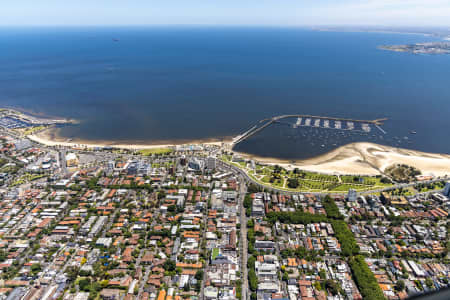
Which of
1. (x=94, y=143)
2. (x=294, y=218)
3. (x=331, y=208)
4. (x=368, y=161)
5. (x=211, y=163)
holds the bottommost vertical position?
(x=294, y=218)

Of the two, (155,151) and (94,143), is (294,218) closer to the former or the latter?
(155,151)

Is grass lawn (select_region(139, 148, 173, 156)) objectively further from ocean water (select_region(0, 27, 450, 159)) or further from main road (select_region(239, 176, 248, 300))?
main road (select_region(239, 176, 248, 300))

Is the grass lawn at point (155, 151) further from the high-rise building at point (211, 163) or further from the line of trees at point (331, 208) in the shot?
the line of trees at point (331, 208)

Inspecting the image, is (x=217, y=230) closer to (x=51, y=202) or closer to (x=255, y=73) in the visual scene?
(x=51, y=202)

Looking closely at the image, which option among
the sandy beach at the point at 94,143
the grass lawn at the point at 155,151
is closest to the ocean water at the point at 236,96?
the sandy beach at the point at 94,143

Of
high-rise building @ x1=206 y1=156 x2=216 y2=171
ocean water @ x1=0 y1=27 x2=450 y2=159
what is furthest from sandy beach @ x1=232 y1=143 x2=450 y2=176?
high-rise building @ x1=206 y1=156 x2=216 y2=171

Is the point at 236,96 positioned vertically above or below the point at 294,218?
above

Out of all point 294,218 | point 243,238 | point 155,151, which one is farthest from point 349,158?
point 155,151
